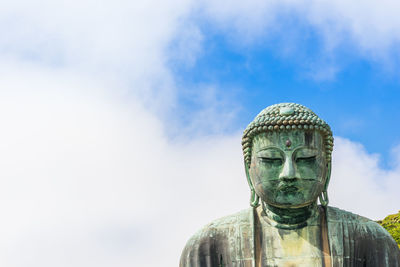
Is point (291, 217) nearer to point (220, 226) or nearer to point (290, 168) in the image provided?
point (290, 168)

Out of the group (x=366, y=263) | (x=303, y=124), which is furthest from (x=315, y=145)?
(x=366, y=263)

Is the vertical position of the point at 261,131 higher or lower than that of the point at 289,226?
higher

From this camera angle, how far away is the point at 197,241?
12.7 meters

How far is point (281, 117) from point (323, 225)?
199 centimetres

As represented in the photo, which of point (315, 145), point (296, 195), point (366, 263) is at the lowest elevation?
point (366, 263)

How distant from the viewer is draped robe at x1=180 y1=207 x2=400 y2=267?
12.1 meters

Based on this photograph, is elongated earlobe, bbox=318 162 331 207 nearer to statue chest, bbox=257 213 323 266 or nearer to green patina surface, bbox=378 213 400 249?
statue chest, bbox=257 213 323 266

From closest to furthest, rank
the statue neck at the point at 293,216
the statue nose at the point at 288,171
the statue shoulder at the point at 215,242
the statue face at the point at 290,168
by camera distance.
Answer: the statue nose at the point at 288,171 → the statue face at the point at 290,168 → the statue neck at the point at 293,216 → the statue shoulder at the point at 215,242

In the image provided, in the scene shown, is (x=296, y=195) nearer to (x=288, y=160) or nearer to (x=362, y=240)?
(x=288, y=160)

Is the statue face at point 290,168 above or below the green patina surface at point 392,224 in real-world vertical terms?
below

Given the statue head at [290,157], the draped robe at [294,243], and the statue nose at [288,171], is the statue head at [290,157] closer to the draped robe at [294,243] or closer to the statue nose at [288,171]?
the statue nose at [288,171]

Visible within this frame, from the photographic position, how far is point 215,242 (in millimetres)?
12656

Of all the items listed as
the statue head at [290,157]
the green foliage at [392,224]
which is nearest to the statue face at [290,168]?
the statue head at [290,157]

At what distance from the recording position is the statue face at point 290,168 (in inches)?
471
